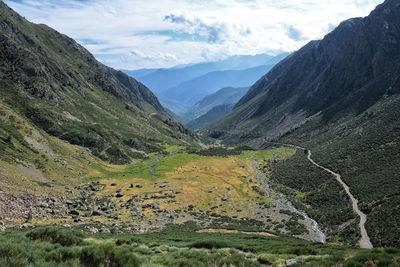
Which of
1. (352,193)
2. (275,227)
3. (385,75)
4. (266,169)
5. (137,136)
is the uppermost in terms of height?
(385,75)

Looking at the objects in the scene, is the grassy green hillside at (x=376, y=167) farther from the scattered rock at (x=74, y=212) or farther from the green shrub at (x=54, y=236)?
the scattered rock at (x=74, y=212)

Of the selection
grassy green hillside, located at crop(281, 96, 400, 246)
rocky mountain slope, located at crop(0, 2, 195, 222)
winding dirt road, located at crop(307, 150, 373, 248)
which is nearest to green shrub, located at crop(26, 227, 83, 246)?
rocky mountain slope, located at crop(0, 2, 195, 222)

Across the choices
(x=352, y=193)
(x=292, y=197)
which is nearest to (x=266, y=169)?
(x=292, y=197)

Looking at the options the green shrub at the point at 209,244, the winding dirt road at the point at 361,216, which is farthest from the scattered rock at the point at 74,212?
the winding dirt road at the point at 361,216

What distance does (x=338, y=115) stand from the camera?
632 feet

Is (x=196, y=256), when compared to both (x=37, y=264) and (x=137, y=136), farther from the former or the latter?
(x=137, y=136)

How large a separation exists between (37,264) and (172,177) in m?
102

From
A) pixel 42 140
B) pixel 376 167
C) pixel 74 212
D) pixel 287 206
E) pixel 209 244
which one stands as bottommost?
pixel 74 212

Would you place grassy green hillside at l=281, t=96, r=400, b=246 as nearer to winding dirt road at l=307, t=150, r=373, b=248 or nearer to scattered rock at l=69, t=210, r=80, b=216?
winding dirt road at l=307, t=150, r=373, b=248

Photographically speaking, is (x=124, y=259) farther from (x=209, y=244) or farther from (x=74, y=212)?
(x=74, y=212)

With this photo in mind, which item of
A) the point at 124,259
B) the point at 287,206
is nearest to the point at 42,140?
the point at 287,206

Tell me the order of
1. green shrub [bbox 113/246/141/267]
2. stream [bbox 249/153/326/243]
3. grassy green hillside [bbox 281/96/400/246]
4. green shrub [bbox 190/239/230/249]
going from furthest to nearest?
stream [bbox 249/153/326/243], grassy green hillside [bbox 281/96/400/246], green shrub [bbox 190/239/230/249], green shrub [bbox 113/246/141/267]

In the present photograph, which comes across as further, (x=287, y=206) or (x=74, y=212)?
(x=287, y=206)

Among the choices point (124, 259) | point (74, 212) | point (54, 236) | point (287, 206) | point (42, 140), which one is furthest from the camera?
point (42, 140)
